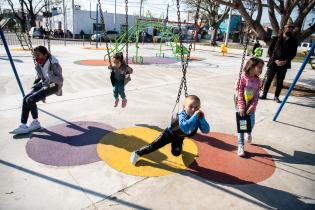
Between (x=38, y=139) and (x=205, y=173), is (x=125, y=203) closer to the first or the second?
(x=205, y=173)

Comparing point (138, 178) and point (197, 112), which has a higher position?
point (197, 112)

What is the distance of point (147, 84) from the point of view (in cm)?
922

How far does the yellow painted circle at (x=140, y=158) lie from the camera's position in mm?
3875

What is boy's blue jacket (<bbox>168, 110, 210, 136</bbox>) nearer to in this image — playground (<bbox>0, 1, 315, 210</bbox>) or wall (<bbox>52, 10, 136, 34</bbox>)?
playground (<bbox>0, 1, 315, 210</bbox>)

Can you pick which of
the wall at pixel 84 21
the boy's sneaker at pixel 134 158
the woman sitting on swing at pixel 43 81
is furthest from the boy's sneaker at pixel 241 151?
the wall at pixel 84 21

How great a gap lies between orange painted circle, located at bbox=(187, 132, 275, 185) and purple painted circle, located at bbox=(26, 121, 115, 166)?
1.65m

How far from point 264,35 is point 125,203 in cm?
791

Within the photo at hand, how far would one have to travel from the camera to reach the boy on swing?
3.41 meters

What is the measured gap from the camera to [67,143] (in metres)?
4.55

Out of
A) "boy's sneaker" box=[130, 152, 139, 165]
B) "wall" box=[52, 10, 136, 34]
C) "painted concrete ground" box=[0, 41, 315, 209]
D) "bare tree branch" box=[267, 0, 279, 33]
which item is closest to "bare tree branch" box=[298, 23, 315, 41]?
"bare tree branch" box=[267, 0, 279, 33]

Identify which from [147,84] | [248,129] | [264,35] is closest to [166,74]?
[147,84]

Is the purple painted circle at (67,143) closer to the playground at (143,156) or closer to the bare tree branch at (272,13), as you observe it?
the playground at (143,156)

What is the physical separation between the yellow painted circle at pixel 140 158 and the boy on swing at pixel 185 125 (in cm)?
22

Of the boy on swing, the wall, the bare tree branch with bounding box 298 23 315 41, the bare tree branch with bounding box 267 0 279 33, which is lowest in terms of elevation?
the boy on swing
